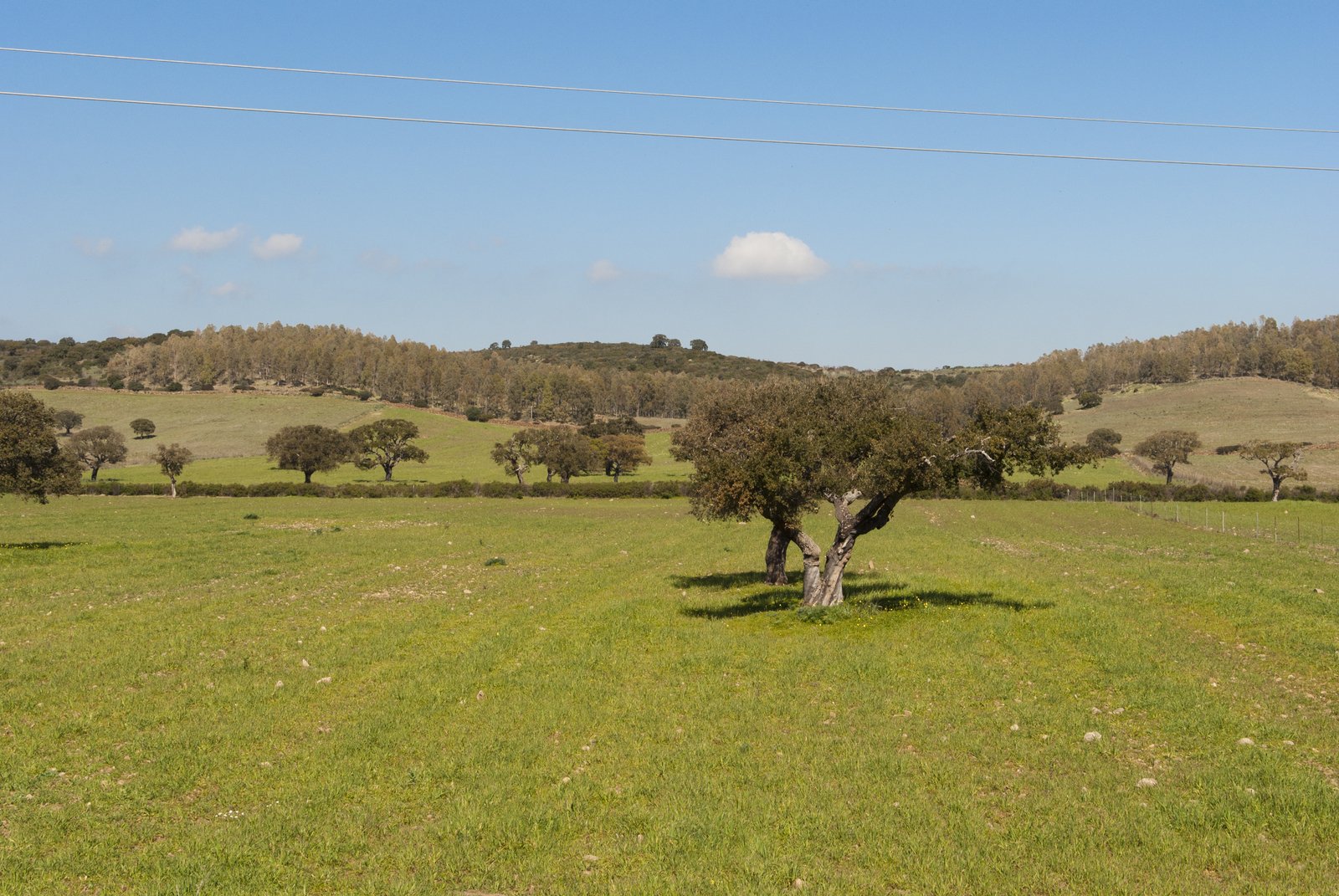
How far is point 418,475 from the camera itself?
12688cm

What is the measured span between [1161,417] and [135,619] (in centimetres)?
19085

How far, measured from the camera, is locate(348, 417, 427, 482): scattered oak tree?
396ft

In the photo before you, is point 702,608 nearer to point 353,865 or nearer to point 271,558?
point 353,865

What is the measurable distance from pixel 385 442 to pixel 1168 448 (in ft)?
299

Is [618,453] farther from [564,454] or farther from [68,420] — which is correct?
[68,420]

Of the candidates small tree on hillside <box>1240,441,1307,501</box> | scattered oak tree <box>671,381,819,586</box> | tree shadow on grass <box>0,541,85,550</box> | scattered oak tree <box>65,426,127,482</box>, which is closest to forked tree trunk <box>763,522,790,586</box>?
scattered oak tree <box>671,381,819,586</box>

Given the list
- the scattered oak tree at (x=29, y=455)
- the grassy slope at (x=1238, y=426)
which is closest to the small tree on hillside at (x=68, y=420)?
the scattered oak tree at (x=29, y=455)

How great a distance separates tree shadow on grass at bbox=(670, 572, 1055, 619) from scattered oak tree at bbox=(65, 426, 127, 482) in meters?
109

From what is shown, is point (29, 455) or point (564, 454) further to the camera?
point (564, 454)

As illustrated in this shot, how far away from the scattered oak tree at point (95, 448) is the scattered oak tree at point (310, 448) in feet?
68.9

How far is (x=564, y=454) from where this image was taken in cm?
11194

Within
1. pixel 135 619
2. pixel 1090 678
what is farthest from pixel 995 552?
pixel 135 619

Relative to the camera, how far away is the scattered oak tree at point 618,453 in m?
122

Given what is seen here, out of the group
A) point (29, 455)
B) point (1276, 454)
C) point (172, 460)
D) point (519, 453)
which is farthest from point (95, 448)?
point (1276, 454)
